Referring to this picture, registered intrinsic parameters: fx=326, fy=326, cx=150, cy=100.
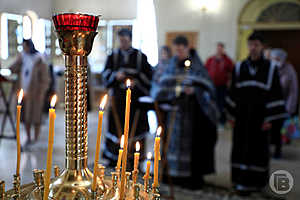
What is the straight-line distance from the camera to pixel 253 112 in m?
2.39

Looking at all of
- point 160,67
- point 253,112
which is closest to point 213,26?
point 160,67

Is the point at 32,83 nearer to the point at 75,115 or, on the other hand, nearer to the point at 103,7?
the point at 103,7

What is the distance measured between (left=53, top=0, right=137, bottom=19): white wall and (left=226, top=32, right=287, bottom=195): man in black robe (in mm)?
1816

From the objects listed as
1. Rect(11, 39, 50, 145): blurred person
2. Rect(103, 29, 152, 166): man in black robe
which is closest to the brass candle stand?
Rect(103, 29, 152, 166): man in black robe

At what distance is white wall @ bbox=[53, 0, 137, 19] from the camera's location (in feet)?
1.84

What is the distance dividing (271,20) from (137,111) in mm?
4098

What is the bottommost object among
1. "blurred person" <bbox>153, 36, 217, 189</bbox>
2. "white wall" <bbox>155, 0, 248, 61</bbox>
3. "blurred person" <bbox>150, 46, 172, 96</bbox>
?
"blurred person" <bbox>153, 36, 217, 189</bbox>

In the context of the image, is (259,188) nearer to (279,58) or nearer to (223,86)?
(279,58)

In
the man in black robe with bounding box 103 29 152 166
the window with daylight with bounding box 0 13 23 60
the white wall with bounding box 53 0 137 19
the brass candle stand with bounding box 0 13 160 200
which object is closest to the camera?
the brass candle stand with bounding box 0 13 160 200

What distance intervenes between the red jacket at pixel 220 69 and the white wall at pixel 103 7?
14.8ft

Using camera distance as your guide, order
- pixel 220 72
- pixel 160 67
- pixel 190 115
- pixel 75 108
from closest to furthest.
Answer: pixel 75 108, pixel 190 115, pixel 160 67, pixel 220 72

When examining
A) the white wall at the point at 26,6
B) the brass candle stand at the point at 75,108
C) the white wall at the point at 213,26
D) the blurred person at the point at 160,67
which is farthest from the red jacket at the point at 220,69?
the brass candle stand at the point at 75,108

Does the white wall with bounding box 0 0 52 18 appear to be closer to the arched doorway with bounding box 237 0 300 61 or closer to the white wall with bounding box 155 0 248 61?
the white wall with bounding box 155 0 248 61

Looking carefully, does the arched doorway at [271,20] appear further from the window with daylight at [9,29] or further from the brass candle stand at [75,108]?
the brass candle stand at [75,108]
